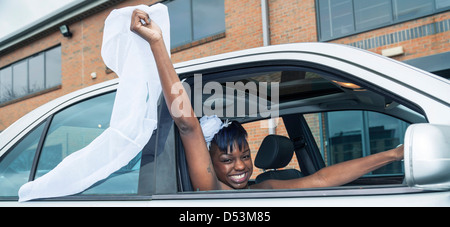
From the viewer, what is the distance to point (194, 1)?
9531mm

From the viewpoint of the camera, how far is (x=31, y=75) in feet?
46.1

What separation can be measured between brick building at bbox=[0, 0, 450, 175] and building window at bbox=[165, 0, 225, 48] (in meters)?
0.02

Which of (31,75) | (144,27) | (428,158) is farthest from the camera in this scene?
(31,75)

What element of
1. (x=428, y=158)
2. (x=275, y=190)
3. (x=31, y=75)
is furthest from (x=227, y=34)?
(x=31, y=75)

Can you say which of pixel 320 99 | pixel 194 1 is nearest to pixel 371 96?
pixel 320 99

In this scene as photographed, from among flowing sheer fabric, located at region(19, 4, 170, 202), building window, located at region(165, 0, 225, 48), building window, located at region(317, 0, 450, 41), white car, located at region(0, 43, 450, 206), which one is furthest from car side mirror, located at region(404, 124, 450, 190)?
building window, located at region(165, 0, 225, 48)

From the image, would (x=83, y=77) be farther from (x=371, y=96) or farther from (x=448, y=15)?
(x=371, y=96)

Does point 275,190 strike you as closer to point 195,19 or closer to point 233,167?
point 233,167

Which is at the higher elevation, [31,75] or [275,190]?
[31,75]

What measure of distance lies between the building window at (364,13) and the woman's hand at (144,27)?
242 inches

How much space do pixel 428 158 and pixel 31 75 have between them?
15154mm

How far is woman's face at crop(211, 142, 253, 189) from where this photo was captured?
1974 millimetres
